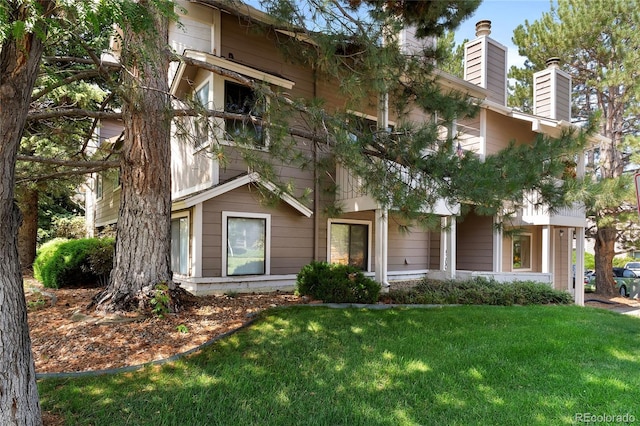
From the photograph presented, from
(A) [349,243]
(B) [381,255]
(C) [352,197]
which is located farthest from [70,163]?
(A) [349,243]

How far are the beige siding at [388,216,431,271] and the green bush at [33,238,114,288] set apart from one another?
746 centimetres

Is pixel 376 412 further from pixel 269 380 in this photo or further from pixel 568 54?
pixel 568 54

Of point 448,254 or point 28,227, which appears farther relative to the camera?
point 28,227

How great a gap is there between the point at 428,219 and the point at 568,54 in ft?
52.7

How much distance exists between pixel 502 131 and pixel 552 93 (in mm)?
2687

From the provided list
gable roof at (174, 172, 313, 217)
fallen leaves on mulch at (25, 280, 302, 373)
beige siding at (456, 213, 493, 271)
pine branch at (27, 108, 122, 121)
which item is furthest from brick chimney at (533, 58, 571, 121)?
pine branch at (27, 108, 122, 121)

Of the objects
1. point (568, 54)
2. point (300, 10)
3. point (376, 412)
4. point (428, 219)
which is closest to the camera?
point (376, 412)

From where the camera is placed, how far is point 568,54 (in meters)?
16.0

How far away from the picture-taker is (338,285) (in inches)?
275

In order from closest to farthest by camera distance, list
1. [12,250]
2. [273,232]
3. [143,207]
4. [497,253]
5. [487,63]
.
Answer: [12,250] → [143,207] → [273,232] → [497,253] → [487,63]

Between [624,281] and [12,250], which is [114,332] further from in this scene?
[624,281]

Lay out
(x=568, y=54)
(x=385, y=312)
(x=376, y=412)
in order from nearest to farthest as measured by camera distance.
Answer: (x=376, y=412) < (x=385, y=312) < (x=568, y=54)

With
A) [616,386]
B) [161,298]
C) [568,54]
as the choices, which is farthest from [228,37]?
[568,54]

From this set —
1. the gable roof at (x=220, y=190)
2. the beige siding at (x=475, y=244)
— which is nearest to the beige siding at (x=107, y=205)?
the gable roof at (x=220, y=190)
